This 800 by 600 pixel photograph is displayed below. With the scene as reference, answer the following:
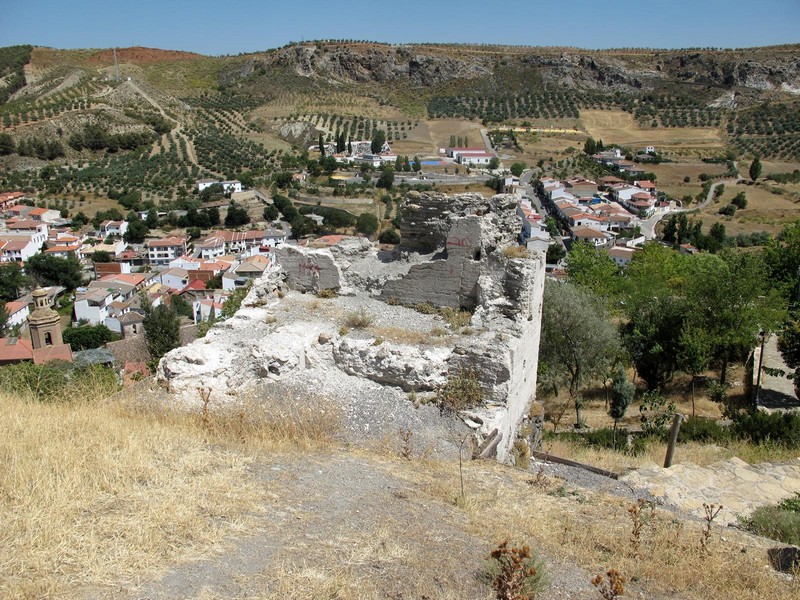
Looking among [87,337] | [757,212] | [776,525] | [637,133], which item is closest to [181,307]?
[87,337]

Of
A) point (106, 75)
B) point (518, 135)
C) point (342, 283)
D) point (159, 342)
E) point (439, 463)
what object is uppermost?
point (106, 75)

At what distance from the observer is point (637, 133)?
304 ft

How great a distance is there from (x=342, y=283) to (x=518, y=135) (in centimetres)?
8098

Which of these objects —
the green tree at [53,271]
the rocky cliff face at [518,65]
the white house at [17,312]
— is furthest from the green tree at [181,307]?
the rocky cliff face at [518,65]

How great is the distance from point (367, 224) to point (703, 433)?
41.6m

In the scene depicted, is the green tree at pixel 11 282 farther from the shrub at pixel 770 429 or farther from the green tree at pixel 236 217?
the shrub at pixel 770 429

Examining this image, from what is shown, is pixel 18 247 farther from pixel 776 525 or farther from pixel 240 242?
pixel 776 525

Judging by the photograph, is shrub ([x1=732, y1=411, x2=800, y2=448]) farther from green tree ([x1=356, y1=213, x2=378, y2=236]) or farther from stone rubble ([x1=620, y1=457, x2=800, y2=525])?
green tree ([x1=356, y1=213, x2=378, y2=236])

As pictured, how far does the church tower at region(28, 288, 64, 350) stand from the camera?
27875mm

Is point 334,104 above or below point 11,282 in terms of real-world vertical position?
above

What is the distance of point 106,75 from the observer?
97.5 m

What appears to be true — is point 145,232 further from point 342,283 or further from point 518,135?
point 518,135

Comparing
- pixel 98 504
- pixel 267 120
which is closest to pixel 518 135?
pixel 267 120

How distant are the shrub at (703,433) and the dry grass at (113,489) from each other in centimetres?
823
